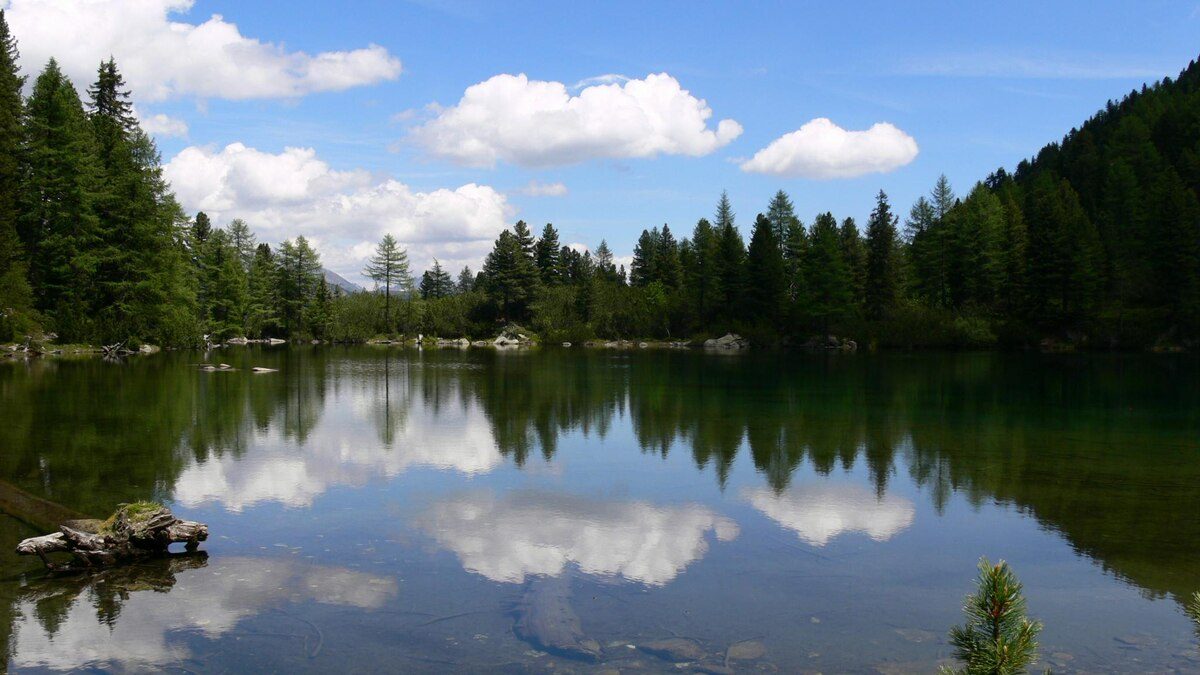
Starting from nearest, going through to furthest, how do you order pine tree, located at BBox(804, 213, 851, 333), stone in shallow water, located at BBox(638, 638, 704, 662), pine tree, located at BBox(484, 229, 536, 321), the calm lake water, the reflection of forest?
stone in shallow water, located at BBox(638, 638, 704, 662), the calm lake water, the reflection of forest, pine tree, located at BBox(804, 213, 851, 333), pine tree, located at BBox(484, 229, 536, 321)

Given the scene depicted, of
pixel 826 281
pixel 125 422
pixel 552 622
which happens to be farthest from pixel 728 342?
pixel 552 622

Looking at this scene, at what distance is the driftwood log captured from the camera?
941cm

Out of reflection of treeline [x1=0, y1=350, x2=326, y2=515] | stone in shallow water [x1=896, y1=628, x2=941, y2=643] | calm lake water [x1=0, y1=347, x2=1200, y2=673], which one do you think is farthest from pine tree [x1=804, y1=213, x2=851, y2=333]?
stone in shallow water [x1=896, y1=628, x2=941, y2=643]

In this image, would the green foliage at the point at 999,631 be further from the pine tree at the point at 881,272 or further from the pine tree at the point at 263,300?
the pine tree at the point at 263,300

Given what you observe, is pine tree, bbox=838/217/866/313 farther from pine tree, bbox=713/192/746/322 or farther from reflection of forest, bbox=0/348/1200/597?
reflection of forest, bbox=0/348/1200/597

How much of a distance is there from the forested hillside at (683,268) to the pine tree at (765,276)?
23 centimetres

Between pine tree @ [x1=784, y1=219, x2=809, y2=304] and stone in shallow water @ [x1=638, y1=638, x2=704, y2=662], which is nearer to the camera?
stone in shallow water @ [x1=638, y1=638, x2=704, y2=662]

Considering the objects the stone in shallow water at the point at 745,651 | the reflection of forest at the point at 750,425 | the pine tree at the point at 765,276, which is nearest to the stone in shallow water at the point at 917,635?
the stone in shallow water at the point at 745,651

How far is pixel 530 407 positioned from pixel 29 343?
3784 centimetres

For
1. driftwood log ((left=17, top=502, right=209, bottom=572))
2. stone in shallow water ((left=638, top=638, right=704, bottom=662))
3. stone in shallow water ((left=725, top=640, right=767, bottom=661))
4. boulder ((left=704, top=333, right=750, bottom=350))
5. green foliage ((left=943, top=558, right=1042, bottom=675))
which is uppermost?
boulder ((left=704, top=333, right=750, bottom=350))

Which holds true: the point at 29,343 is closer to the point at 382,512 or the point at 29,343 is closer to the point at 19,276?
the point at 19,276

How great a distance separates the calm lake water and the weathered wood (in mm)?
99

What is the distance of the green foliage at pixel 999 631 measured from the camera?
377 centimetres

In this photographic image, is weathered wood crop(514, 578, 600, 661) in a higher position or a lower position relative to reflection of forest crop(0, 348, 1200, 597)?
lower
